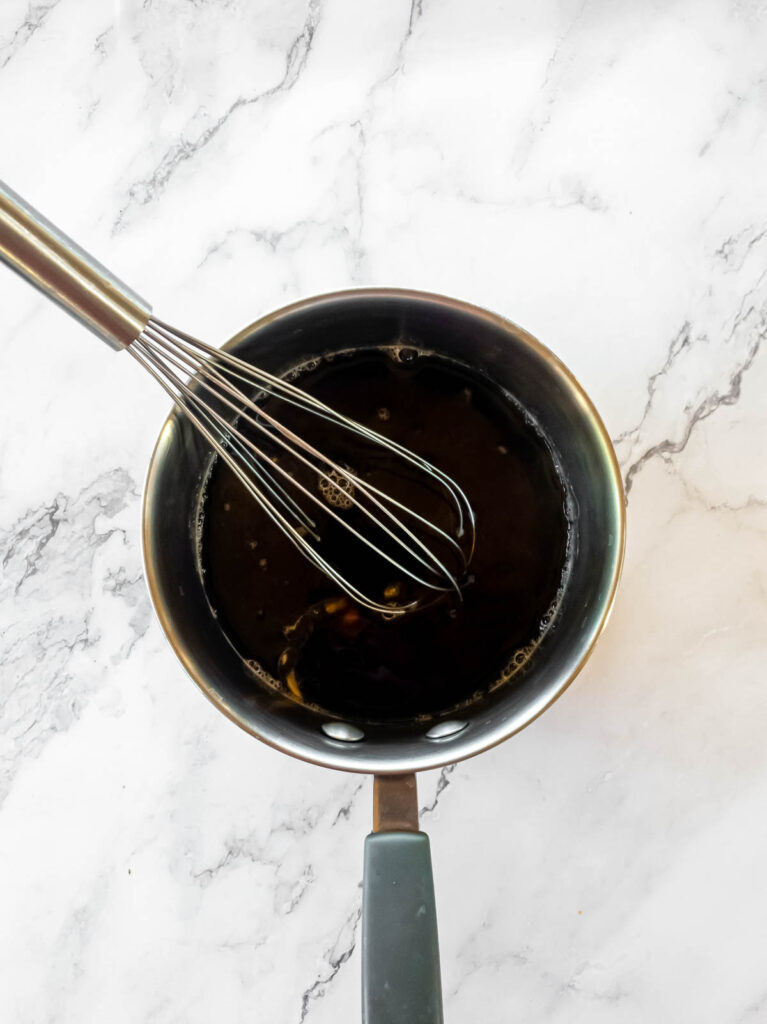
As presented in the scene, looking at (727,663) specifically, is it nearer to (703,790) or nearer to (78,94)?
(703,790)

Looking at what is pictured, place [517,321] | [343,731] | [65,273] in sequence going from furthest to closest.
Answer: [517,321], [343,731], [65,273]

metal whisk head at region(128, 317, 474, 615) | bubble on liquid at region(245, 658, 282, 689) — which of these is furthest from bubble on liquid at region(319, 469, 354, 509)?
bubble on liquid at region(245, 658, 282, 689)

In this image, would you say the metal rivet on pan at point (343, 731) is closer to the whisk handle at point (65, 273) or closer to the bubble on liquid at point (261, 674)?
the bubble on liquid at point (261, 674)

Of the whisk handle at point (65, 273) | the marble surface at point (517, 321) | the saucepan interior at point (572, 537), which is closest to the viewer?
the whisk handle at point (65, 273)

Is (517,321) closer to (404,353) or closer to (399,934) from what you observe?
(404,353)

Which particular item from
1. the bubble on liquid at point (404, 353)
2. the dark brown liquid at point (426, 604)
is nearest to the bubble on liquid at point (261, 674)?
the dark brown liquid at point (426, 604)

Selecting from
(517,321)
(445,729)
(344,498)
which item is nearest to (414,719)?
(445,729)
